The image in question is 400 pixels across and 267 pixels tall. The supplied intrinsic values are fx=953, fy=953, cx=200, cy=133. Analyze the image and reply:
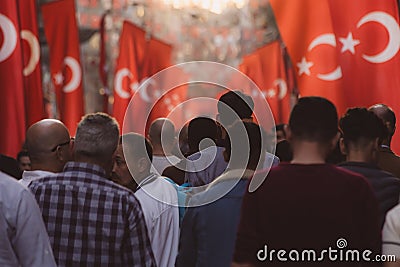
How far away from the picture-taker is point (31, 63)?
316 inches

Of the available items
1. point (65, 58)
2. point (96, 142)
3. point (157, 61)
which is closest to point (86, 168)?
point (96, 142)

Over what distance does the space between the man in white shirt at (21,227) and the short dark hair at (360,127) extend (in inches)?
69.4

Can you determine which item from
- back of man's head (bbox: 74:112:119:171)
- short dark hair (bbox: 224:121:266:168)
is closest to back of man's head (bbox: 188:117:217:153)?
short dark hair (bbox: 224:121:266:168)

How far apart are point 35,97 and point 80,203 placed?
3164 millimetres

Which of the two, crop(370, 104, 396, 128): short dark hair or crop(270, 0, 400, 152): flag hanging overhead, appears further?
crop(270, 0, 400, 152): flag hanging overhead

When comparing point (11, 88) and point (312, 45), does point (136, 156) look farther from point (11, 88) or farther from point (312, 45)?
point (312, 45)

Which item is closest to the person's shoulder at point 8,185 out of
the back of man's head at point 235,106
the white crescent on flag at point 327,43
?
the back of man's head at point 235,106

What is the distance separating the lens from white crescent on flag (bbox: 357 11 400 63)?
729cm

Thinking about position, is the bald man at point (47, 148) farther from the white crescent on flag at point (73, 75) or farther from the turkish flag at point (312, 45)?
the white crescent on flag at point (73, 75)

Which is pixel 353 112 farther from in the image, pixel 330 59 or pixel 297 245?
pixel 330 59

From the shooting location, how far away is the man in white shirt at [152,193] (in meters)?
5.77

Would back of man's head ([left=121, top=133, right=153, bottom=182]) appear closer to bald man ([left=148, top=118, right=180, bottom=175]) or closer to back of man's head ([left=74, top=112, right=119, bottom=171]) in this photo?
bald man ([left=148, top=118, right=180, bottom=175])

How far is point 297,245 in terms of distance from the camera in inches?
169

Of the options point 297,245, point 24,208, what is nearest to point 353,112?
point 297,245
